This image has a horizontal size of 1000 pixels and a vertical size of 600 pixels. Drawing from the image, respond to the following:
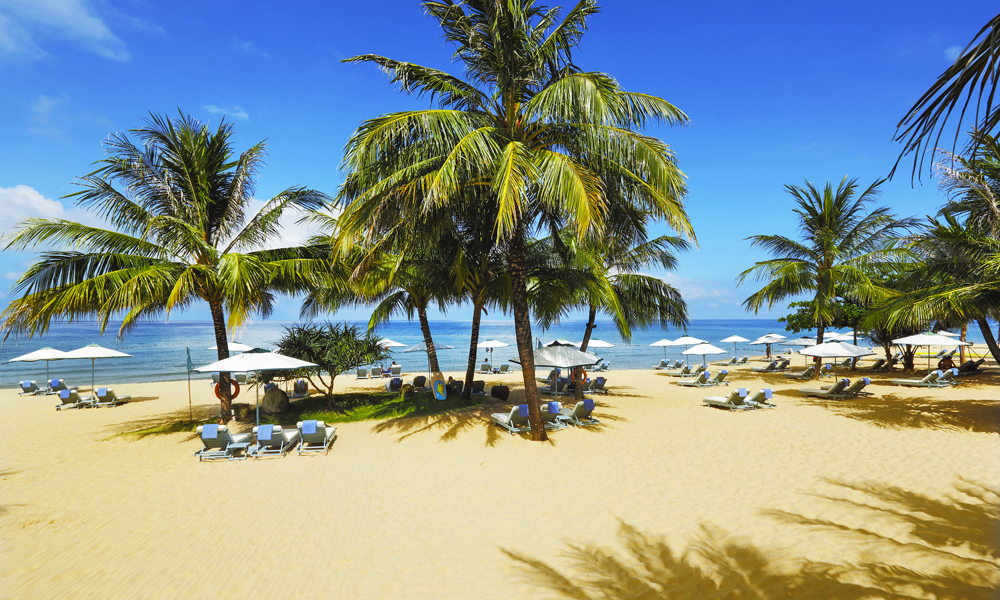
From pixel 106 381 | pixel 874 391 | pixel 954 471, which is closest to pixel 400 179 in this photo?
pixel 954 471

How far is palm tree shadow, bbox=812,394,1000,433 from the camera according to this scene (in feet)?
31.7

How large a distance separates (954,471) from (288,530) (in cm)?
950

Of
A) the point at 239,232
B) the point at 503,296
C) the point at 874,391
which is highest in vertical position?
the point at 239,232

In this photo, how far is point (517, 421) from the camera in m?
9.76

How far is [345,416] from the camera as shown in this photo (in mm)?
11742

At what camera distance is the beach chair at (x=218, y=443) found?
803 cm

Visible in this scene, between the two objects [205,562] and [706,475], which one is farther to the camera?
[706,475]

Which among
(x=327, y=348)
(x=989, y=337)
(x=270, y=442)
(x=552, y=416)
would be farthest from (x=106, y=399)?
(x=989, y=337)

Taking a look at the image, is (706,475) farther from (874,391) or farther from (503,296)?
(874,391)

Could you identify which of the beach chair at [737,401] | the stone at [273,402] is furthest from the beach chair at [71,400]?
the beach chair at [737,401]

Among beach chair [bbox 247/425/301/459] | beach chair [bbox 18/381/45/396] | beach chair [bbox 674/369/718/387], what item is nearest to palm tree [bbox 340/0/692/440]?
beach chair [bbox 247/425/301/459]

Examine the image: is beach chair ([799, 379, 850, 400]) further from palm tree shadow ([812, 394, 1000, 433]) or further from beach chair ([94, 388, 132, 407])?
beach chair ([94, 388, 132, 407])

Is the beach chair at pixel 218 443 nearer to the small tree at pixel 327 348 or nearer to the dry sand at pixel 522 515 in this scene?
the dry sand at pixel 522 515

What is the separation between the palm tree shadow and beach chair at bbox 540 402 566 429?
282 inches
